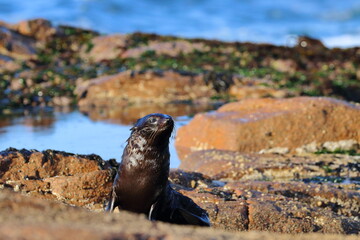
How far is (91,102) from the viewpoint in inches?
745

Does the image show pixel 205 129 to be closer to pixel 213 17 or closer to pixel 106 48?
pixel 106 48

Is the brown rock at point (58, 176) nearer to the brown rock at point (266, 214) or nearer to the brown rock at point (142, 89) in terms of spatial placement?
the brown rock at point (266, 214)

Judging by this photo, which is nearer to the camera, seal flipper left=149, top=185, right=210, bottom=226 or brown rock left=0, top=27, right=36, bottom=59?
seal flipper left=149, top=185, right=210, bottom=226

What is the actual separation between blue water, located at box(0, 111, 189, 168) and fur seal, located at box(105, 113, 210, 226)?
4517mm

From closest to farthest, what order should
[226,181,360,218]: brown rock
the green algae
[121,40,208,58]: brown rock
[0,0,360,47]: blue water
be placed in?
[226,181,360,218]: brown rock < the green algae < [121,40,208,58]: brown rock < [0,0,360,47]: blue water

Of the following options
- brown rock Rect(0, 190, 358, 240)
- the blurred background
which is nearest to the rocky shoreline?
brown rock Rect(0, 190, 358, 240)

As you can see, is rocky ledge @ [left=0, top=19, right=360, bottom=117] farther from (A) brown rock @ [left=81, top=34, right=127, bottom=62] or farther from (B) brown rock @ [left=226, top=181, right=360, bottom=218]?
(B) brown rock @ [left=226, top=181, right=360, bottom=218]

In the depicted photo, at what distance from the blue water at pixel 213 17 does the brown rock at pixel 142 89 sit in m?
24.3

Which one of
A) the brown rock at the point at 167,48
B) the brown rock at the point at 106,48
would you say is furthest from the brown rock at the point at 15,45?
the brown rock at the point at 167,48

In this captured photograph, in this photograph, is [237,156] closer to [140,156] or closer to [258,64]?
[140,156]

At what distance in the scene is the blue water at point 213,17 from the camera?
45625 millimetres

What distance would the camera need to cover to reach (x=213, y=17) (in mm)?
50969

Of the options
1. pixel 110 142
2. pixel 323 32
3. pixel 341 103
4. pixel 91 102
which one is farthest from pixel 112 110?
pixel 323 32

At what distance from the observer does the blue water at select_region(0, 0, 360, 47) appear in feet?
150
